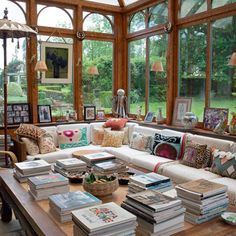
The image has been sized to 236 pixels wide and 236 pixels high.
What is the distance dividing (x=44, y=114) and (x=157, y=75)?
2.22 meters

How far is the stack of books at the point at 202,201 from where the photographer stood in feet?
6.56

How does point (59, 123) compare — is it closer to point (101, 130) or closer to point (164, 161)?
point (101, 130)

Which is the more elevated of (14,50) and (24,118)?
(14,50)

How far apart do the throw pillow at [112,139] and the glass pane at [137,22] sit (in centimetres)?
221

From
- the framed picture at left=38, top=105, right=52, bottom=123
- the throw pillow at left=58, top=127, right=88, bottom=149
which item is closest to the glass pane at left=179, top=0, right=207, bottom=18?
the throw pillow at left=58, top=127, right=88, bottom=149

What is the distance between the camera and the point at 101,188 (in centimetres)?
244

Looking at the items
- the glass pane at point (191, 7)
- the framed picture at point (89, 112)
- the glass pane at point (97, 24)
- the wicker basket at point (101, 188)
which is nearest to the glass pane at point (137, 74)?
the glass pane at point (97, 24)

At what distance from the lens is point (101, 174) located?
108 inches

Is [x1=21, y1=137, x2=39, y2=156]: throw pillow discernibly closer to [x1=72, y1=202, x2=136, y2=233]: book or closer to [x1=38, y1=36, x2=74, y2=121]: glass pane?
[x1=38, y1=36, x2=74, y2=121]: glass pane

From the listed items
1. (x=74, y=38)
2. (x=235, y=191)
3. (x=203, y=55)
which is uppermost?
(x=74, y=38)

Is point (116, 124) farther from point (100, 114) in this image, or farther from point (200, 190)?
point (200, 190)

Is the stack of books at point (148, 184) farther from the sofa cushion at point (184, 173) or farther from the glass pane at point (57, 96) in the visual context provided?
the glass pane at point (57, 96)

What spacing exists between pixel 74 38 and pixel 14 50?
1.18m

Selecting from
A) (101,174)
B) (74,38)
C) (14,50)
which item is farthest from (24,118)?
(101,174)
